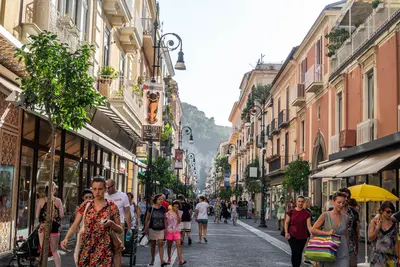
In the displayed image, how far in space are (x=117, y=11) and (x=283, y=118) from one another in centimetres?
2162

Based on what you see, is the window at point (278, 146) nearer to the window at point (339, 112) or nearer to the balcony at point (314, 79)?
the balcony at point (314, 79)

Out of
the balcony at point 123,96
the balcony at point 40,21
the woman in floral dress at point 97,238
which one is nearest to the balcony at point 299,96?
the balcony at point 123,96

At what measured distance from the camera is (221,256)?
49.3 ft

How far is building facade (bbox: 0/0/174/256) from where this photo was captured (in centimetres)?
1181

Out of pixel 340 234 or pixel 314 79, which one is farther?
pixel 314 79

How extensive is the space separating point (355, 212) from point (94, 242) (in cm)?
569

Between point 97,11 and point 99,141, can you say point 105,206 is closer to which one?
point 99,141

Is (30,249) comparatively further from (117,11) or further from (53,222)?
(117,11)

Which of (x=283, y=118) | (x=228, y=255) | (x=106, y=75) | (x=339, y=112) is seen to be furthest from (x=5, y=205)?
(x=283, y=118)

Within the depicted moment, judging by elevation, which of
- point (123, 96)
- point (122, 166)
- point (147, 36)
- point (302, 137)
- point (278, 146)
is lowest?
point (122, 166)

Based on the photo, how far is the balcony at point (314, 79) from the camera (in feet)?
94.3

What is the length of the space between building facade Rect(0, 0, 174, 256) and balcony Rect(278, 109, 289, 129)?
12.1 m

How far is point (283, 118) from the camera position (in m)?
41.2

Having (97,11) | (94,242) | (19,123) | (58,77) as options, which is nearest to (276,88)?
(97,11)
